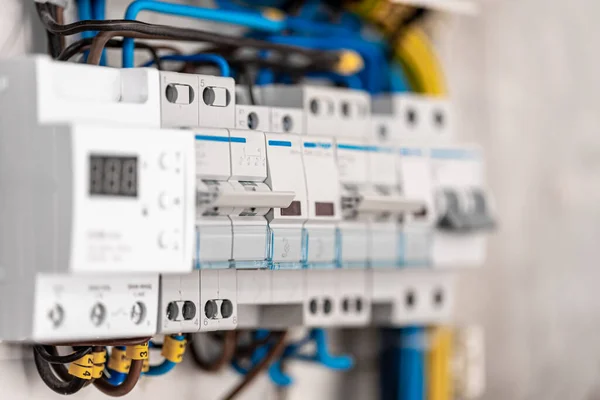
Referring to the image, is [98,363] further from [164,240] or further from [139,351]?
[164,240]

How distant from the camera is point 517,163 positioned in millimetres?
2225

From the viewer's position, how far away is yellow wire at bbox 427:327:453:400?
195 cm

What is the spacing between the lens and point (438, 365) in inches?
77.0

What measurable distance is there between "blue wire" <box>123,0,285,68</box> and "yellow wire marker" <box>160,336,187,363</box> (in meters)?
0.42

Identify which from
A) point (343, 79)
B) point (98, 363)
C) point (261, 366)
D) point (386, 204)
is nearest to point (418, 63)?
point (343, 79)

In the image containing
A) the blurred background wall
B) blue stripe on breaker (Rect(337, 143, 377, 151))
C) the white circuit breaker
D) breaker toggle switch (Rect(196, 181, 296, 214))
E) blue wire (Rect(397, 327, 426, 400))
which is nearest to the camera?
the white circuit breaker

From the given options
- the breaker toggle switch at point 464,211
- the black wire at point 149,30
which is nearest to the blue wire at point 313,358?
the breaker toggle switch at point 464,211

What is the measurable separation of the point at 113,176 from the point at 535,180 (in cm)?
129

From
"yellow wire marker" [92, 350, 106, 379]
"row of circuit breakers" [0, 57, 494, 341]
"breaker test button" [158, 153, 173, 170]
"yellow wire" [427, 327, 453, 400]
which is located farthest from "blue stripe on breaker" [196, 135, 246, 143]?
"yellow wire" [427, 327, 453, 400]

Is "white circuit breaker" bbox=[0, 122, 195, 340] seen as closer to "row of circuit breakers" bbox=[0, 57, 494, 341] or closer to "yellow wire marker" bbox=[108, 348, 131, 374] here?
"row of circuit breakers" bbox=[0, 57, 494, 341]

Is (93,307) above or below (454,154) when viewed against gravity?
below

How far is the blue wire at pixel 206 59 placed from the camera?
1.49 m

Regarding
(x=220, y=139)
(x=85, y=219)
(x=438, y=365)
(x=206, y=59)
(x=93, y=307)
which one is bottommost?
(x=438, y=365)

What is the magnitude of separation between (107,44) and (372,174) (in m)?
0.50
